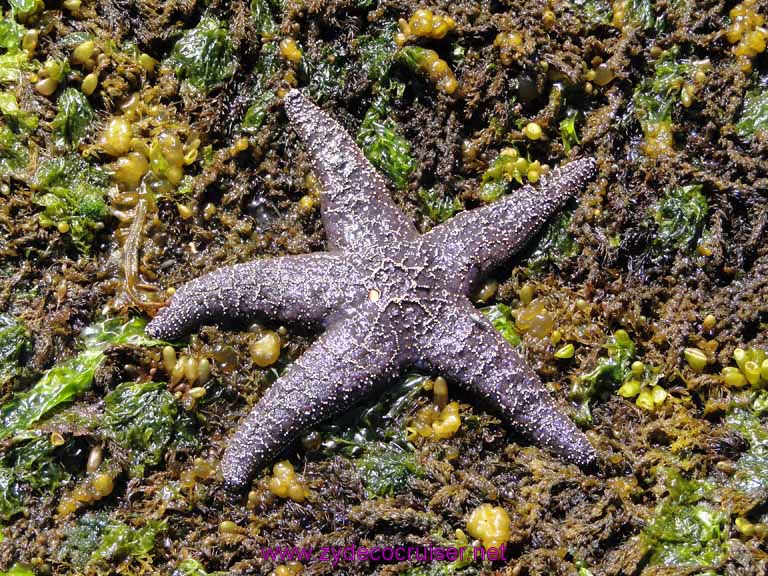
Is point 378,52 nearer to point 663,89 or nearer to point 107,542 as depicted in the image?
point 663,89

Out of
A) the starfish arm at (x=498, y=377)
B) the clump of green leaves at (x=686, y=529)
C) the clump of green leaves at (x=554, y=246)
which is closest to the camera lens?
the clump of green leaves at (x=686, y=529)

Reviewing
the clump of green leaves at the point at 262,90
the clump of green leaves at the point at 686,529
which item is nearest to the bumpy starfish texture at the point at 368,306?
the clump of green leaves at the point at 262,90

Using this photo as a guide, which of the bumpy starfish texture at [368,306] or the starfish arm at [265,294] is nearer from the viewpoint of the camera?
the bumpy starfish texture at [368,306]

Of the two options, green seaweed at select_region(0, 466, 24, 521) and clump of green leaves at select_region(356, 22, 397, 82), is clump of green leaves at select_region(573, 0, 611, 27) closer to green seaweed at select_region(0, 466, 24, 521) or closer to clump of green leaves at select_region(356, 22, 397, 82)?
clump of green leaves at select_region(356, 22, 397, 82)

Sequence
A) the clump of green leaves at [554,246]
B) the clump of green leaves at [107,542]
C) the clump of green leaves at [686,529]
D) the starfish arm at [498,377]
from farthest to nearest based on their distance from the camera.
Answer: the clump of green leaves at [554,246]
the starfish arm at [498,377]
the clump of green leaves at [107,542]
the clump of green leaves at [686,529]

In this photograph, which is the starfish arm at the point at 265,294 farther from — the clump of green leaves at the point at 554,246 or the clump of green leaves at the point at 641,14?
the clump of green leaves at the point at 641,14

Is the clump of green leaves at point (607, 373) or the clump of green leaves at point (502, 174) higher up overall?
the clump of green leaves at point (502, 174)

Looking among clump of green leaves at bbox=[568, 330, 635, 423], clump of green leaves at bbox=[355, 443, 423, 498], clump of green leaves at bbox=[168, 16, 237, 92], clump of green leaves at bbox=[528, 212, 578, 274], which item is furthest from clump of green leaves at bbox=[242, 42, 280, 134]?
clump of green leaves at bbox=[568, 330, 635, 423]

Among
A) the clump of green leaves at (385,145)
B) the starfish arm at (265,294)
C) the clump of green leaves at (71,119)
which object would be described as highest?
the clump of green leaves at (71,119)
